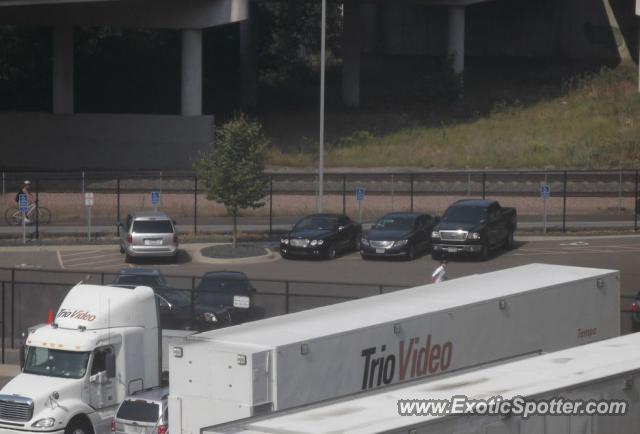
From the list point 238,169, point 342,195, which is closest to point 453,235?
point 238,169

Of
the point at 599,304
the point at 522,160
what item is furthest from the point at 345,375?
the point at 522,160

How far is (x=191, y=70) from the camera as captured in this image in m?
54.7

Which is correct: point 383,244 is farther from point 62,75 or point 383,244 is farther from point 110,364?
point 62,75

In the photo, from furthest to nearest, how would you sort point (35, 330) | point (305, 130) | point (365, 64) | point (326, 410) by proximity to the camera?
point (365, 64), point (305, 130), point (35, 330), point (326, 410)

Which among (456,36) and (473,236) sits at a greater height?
(456,36)

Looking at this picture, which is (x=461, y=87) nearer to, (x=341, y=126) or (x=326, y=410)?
(x=341, y=126)

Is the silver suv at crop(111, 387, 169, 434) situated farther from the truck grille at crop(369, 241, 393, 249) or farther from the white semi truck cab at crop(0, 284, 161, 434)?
the truck grille at crop(369, 241, 393, 249)

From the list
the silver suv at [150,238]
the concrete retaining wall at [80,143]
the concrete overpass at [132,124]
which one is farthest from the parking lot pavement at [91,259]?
the concrete retaining wall at [80,143]

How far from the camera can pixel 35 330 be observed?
17.1 m

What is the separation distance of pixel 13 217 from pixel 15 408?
85.9ft

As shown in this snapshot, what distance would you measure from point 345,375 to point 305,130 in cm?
4690

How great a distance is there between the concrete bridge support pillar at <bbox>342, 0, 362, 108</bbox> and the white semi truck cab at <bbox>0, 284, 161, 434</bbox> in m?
48.2

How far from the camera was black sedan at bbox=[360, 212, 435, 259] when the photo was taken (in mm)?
33438

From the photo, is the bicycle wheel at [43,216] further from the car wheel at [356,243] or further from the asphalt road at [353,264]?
the car wheel at [356,243]
